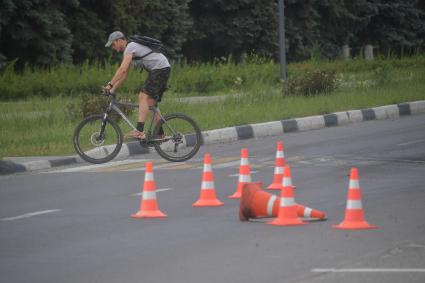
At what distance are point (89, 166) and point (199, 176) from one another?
7.28 feet

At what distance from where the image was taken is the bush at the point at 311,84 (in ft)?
80.4

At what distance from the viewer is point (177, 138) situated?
14.9m

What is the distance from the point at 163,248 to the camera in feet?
28.4

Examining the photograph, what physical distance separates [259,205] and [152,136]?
5.43 m

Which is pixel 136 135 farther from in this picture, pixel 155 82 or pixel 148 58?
pixel 148 58

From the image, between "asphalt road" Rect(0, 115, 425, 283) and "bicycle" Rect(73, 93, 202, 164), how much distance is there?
24 cm

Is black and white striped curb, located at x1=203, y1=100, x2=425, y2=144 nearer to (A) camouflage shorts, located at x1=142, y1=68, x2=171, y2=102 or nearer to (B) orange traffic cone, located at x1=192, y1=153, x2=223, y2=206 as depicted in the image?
(A) camouflage shorts, located at x1=142, y1=68, x2=171, y2=102

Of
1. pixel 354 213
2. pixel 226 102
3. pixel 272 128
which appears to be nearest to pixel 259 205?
pixel 354 213

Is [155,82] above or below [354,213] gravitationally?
above

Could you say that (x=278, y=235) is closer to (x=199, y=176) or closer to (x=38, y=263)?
(x=38, y=263)

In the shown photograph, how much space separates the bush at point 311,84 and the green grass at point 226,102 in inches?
8.3

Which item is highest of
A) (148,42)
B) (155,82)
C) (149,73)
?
(148,42)

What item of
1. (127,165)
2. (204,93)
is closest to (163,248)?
(127,165)

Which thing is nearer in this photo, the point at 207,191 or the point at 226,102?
the point at 207,191
